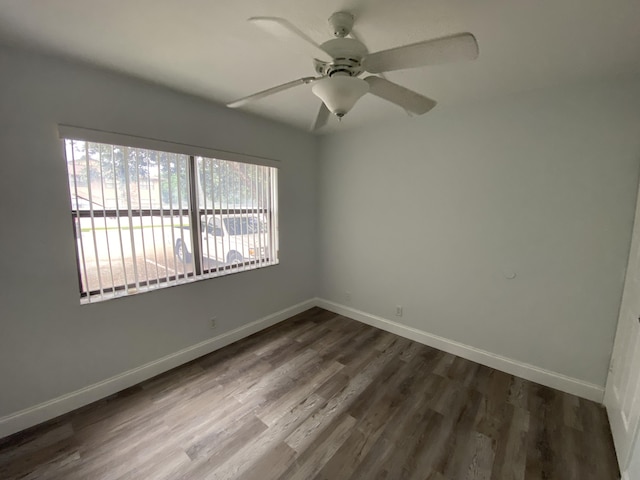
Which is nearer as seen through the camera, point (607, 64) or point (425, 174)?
point (607, 64)

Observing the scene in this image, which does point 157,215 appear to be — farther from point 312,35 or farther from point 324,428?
point 324,428

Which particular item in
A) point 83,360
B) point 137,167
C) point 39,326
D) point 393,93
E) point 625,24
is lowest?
point 83,360

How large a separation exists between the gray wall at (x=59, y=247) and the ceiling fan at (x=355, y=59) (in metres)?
1.26

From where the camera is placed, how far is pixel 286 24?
3.26 feet

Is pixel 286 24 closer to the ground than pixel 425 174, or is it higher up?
higher up

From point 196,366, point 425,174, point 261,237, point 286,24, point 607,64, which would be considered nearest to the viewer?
point 286,24

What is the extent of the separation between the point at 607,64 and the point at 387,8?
1564 millimetres

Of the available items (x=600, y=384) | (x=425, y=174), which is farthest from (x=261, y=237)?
(x=600, y=384)

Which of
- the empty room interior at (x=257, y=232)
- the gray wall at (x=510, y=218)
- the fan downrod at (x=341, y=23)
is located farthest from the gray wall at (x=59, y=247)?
the gray wall at (x=510, y=218)

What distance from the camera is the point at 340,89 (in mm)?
1221

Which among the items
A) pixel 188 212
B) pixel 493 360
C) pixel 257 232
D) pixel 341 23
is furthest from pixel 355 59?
pixel 493 360

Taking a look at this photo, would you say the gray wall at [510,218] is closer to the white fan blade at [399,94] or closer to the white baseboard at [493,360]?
the white baseboard at [493,360]

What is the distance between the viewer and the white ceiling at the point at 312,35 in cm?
123

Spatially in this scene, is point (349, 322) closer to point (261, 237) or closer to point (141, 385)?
point (261, 237)
